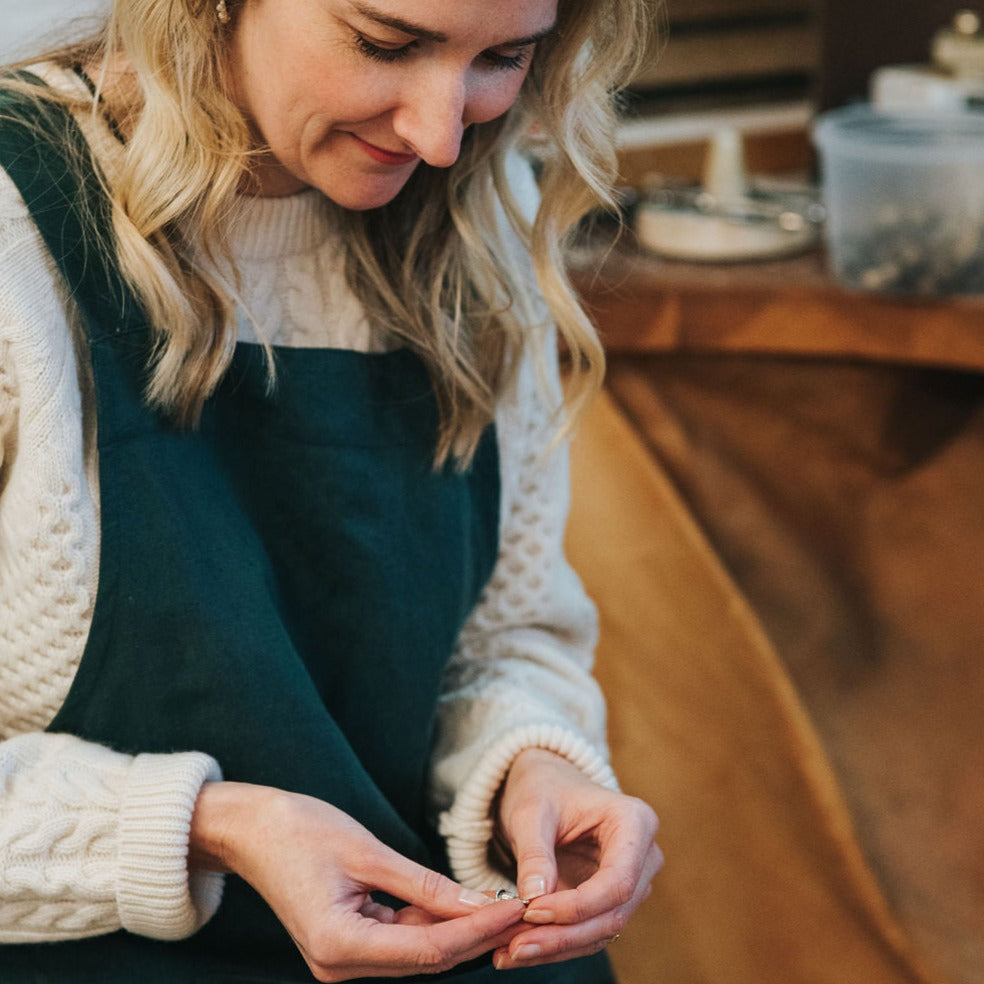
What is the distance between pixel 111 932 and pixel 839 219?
3.90 feet

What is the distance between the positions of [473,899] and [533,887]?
56mm

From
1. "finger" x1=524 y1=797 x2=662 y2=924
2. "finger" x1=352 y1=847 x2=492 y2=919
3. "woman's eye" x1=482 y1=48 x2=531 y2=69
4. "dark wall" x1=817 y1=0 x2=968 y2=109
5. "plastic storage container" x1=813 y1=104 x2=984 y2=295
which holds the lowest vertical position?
"finger" x1=524 y1=797 x2=662 y2=924

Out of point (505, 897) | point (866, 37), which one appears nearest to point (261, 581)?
point (505, 897)

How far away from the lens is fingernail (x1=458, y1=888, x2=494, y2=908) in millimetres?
851

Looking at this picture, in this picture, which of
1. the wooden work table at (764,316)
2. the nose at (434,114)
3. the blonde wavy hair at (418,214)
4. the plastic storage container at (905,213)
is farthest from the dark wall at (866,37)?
the nose at (434,114)

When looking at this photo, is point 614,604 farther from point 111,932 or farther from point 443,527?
point 111,932

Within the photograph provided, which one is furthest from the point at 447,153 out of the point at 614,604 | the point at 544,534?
the point at 614,604

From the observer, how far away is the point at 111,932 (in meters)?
0.94

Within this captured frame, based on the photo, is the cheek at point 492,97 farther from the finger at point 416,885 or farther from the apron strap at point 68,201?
the finger at point 416,885

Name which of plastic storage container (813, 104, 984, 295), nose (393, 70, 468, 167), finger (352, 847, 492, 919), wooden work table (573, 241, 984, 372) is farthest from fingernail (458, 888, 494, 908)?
plastic storage container (813, 104, 984, 295)

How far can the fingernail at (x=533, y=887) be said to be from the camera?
Result: 89cm

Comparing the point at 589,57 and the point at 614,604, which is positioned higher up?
the point at 589,57

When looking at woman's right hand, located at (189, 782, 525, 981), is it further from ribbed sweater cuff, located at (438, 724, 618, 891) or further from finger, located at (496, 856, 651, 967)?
ribbed sweater cuff, located at (438, 724, 618, 891)

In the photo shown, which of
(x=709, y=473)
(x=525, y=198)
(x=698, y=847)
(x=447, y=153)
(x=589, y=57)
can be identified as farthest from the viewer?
(x=709, y=473)
